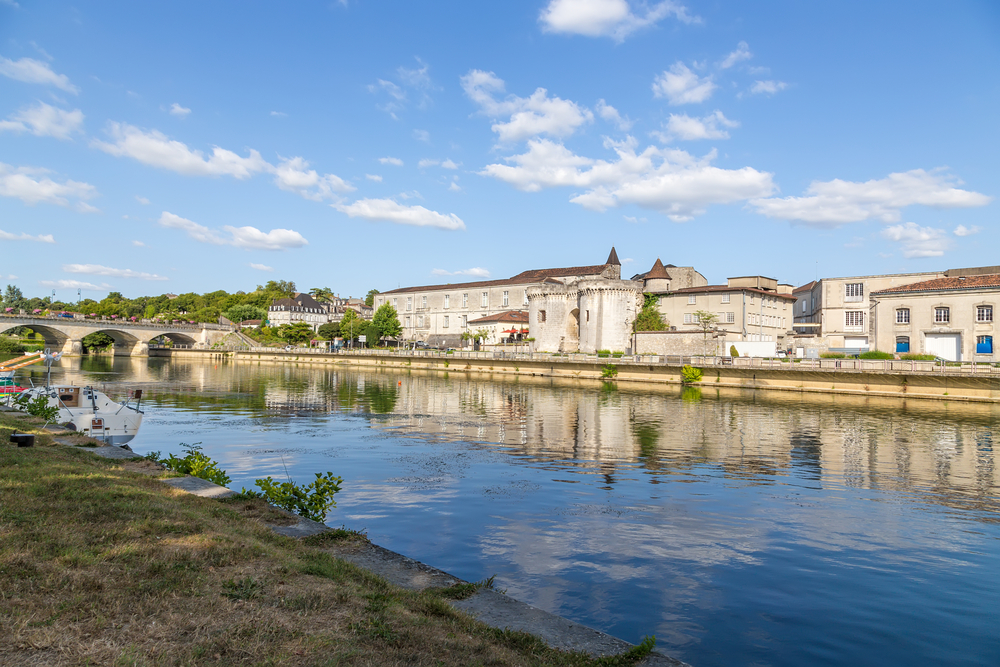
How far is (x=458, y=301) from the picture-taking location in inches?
4104

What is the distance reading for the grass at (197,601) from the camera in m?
4.23

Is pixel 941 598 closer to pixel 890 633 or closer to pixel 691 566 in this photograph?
pixel 890 633

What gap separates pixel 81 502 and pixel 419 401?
Result: 98.3 feet

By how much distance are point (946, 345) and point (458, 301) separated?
70532 millimetres

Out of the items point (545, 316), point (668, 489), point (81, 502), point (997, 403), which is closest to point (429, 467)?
point (668, 489)

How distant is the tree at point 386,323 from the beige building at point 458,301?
505 centimetres

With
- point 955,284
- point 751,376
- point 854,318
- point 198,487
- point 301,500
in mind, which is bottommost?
point 301,500

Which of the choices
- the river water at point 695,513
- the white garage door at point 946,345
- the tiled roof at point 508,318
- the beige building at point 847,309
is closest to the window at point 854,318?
the beige building at point 847,309

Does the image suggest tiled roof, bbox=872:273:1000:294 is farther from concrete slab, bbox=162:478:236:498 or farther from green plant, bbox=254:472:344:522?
concrete slab, bbox=162:478:236:498

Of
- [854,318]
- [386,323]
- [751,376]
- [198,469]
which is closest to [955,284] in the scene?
[854,318]

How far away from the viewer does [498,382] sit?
182 ft

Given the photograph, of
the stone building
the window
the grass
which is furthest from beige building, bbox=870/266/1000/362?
the stone building

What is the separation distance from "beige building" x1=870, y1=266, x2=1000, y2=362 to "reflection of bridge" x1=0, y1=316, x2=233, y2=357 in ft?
333

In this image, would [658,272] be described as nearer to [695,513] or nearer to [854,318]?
[854,318]
